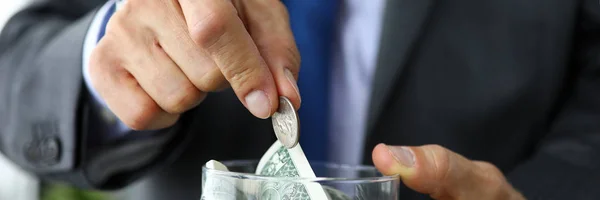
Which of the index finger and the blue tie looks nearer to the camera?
the index finger

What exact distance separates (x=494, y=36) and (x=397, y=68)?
8.3 inches

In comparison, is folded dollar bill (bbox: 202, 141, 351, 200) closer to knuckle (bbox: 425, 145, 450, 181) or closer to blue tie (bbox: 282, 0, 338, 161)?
knuckle (bbox: 425, 145, 450, 181)

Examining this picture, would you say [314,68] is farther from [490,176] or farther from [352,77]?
[490,176]

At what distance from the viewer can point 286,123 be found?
56cm

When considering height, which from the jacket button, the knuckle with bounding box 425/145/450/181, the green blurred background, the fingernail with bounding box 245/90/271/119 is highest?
the fingernail with bounding box 245/90/271/119

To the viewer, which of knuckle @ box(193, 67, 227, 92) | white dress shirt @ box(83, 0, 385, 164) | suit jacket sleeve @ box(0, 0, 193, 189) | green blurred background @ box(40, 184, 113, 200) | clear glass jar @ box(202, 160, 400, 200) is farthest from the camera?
green blurred background @ box(40, 184, 113, 200)

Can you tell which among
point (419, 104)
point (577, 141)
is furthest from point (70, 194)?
point (577, 141)

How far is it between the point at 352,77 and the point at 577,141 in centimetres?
34

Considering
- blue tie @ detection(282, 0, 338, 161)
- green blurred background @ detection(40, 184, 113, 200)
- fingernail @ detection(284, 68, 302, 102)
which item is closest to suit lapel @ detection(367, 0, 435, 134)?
blue tie @ detection(282, 0, 338, 161)

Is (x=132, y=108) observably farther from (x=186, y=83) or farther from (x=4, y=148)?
(x=4, y=148)

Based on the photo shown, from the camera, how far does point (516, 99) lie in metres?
1.04

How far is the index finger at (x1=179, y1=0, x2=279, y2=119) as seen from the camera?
53cm

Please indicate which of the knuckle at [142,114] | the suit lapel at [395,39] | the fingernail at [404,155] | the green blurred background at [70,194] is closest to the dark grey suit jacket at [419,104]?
the suit lapel at [395,39]

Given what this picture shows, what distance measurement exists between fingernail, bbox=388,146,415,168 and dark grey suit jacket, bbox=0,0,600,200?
1.06ft
